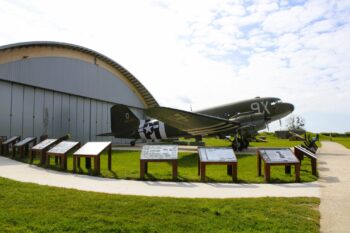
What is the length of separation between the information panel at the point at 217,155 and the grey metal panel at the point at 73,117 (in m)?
22.4

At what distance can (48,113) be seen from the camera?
2678cm

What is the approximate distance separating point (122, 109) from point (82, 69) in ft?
23.0

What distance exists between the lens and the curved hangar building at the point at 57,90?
23.5 meters

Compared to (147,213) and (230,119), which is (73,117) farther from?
(147,213)

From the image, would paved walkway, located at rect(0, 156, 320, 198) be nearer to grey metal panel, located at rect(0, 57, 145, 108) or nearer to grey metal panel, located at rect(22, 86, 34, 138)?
grey metal panel, located at rect(22, 86, 34, 138)

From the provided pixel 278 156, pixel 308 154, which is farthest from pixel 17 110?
pixel 308 154

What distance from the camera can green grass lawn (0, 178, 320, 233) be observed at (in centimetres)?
475

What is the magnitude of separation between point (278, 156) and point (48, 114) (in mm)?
22544

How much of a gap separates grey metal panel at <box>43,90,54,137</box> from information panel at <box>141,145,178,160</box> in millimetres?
18989

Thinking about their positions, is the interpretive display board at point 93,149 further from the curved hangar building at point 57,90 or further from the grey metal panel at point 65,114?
the grey metal panel at point 65,114

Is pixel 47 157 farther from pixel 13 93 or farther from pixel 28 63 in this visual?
pixel 28 63

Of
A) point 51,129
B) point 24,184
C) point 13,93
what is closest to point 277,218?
point 24,184

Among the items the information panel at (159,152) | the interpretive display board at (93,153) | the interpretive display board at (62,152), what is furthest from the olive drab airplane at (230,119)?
the information panel at (159,152)

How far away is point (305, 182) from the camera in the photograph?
29.9 ft
